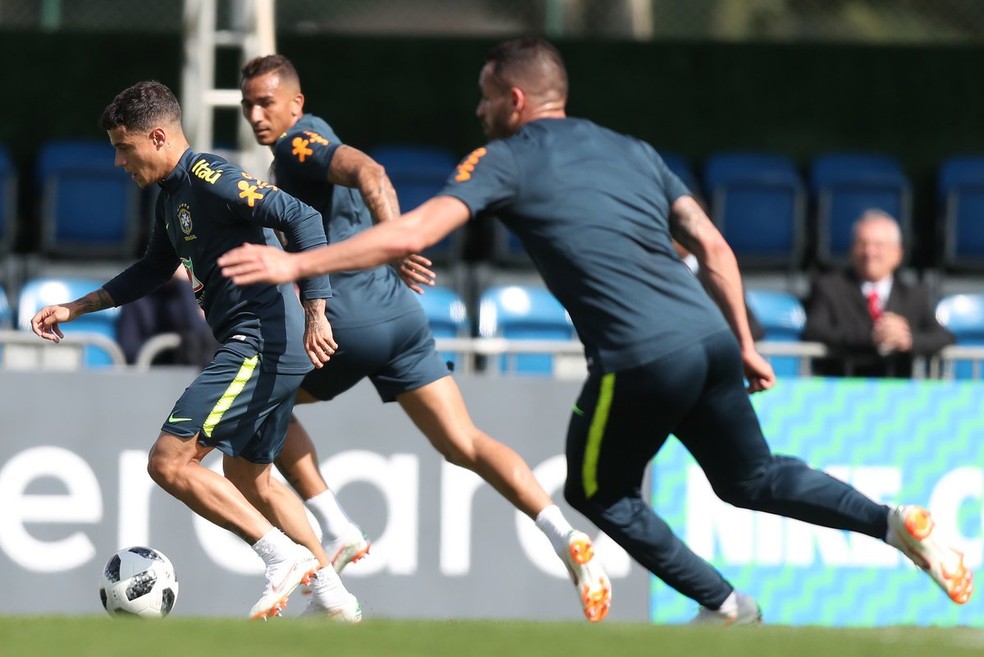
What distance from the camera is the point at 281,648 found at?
486 cm

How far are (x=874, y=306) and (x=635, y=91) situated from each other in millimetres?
4231

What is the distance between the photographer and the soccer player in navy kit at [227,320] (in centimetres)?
620

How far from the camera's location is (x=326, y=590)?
21.9ft

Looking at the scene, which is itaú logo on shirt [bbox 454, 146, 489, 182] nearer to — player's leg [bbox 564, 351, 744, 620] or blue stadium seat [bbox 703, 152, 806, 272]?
player's leg [bbox 564, 351, 744, 620]

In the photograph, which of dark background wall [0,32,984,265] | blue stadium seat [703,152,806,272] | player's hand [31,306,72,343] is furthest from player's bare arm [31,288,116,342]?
dark background wall [0,32,984,265]

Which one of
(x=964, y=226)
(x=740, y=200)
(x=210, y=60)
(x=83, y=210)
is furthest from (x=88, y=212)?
(x=964, y=226)

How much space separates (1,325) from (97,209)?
181cm

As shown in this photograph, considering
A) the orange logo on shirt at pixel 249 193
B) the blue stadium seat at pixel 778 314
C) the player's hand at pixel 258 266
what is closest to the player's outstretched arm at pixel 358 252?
the player's hand at pixel 258 266

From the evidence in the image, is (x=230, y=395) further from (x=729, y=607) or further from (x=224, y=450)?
(x=729, y=607)

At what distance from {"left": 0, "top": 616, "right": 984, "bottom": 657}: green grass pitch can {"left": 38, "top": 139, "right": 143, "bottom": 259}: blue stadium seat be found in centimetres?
693

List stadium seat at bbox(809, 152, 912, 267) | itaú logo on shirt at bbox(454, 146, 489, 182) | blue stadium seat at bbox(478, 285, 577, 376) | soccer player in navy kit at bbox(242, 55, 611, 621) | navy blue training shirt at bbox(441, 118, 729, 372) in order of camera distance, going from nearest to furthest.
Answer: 1. itaú logo on shirt at bbox(454, 146, 489, 182)
2. navy blue training shirt at bbox(441, 118, 729, 372)
3. soccer player in navy kit at bbox(242, 55, 611, 621)
4. blue stadium seat at bbox(478, 285, 577, 376)
5. stadium seat at bbox(809, 152, 912, 267)

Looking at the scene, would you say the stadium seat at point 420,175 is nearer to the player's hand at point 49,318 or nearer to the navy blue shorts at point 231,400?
the player's hand at point 49,318

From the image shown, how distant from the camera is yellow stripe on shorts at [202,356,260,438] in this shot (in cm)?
630

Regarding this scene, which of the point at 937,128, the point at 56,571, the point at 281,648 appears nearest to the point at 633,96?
the point at 937,128
